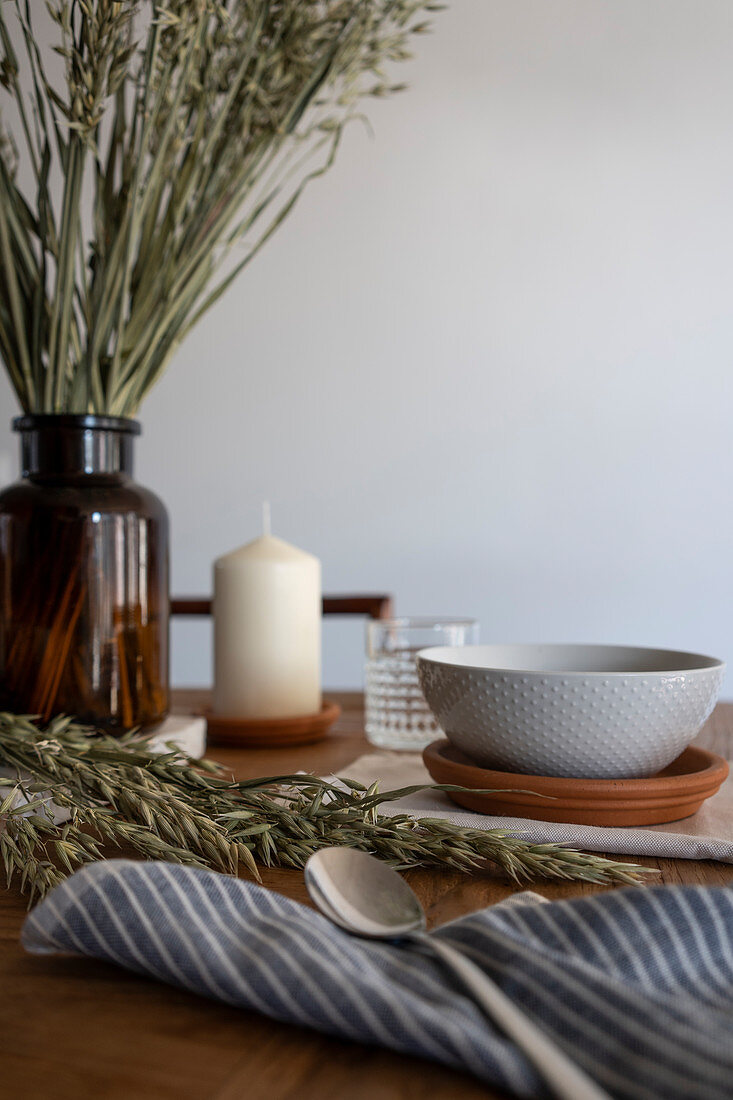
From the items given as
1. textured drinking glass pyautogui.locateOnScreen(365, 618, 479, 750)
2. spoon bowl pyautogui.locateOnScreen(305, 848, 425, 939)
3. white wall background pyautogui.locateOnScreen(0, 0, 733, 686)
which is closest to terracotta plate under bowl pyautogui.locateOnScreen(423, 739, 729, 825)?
spoon bowl pyautogui.locateOnScreen(305, 848, 425, 939)

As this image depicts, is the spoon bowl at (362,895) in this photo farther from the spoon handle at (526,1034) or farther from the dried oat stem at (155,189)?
the dried oat stem at (155,189)

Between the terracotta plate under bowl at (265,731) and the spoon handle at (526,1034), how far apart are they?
547 millimetres

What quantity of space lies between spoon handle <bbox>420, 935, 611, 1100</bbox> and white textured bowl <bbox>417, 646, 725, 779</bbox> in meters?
0.22

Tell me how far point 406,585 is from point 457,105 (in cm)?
136

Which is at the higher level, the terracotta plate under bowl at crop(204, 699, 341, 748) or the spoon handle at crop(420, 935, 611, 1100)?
the spoon handle at crop(420, 935, 611, 1100)

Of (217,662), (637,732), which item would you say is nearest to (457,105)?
(217,662)

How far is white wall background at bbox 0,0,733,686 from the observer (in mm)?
2426

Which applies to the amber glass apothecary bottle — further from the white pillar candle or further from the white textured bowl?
the white textured bowl

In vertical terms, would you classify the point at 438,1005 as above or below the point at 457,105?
below

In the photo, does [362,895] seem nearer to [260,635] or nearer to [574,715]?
[574,715]

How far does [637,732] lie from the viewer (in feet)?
1.67

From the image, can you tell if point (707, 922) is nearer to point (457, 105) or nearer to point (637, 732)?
point (637, 732)

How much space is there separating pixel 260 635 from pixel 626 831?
18.6 inches

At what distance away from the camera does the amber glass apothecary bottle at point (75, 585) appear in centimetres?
68
